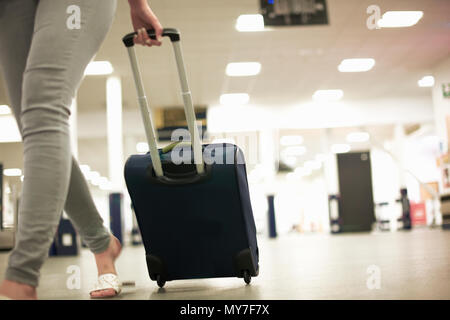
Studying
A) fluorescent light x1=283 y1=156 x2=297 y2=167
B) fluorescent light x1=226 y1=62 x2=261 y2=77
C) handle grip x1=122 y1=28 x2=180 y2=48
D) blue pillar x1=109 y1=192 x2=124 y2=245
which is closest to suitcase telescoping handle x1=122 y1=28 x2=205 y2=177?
handle grip x1=122 y1=28 x2=180 y2=48

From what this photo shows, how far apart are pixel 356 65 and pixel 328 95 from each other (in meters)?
2.02

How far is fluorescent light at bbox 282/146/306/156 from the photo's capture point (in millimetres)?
16312

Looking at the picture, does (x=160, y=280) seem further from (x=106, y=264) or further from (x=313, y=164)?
(x=313, y=164)

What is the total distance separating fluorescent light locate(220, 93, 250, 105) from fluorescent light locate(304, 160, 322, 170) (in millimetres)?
10227

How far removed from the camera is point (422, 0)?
5176 millimetres

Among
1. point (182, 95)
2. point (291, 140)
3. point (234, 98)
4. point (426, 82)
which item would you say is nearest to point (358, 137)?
point (291, 140)

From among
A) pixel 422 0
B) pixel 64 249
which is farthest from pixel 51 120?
pixel 422 0

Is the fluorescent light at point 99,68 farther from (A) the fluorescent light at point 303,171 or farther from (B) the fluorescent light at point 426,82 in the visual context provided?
(A) the fluorescent light at point 303,171

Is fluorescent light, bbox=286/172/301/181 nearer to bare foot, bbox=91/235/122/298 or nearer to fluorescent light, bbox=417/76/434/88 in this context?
fluorescent light, bbox=417/76/434/88

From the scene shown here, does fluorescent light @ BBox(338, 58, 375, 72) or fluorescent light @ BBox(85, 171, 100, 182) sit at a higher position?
fluorescent light @ BBox(338, 58, 375, 72)

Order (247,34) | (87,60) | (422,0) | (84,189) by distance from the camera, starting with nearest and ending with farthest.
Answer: (87,60)
(84,189)
(422,0)
(247,34)

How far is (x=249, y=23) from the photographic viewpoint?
5949 mm
